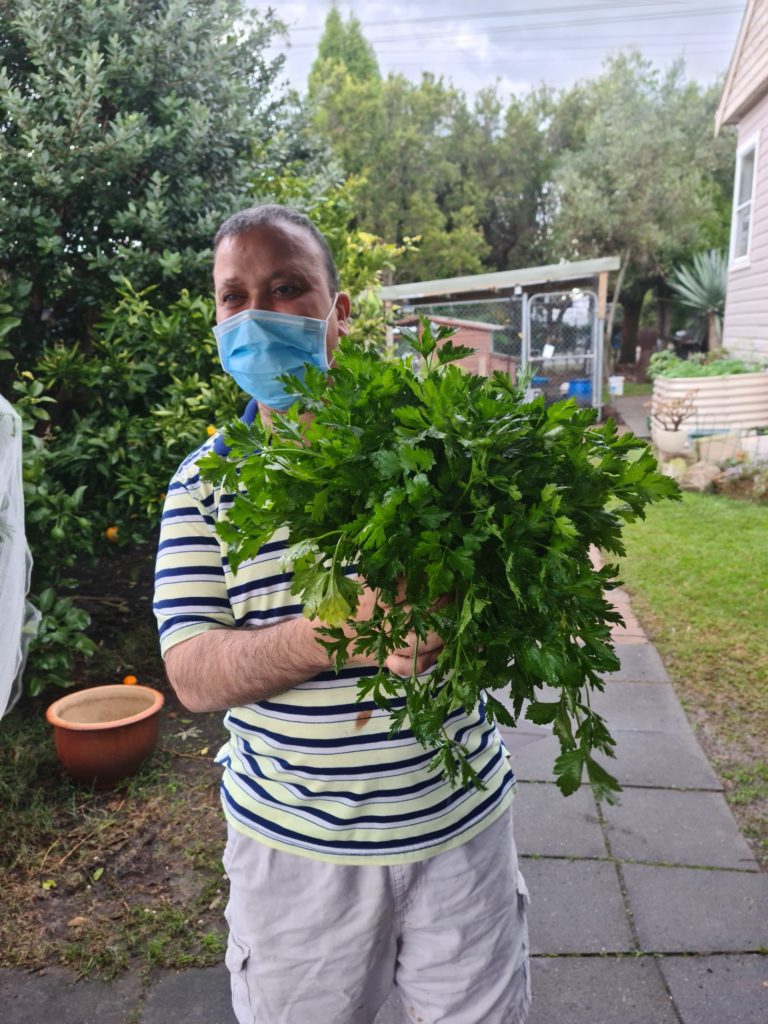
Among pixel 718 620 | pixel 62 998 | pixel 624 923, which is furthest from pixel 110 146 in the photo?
pixel 718 620

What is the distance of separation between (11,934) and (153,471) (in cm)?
227

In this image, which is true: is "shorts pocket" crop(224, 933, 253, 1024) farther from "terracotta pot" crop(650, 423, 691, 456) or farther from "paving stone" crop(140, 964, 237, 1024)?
"terracotta pot" crop(650, 423, 691, 456)

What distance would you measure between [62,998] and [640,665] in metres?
3.67

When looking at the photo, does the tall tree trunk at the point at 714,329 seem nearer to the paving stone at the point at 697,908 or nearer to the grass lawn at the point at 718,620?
the grass lawn at the point at 718,620

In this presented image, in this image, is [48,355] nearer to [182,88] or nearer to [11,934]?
[182,88]

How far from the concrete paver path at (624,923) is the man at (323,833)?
237 millimetres

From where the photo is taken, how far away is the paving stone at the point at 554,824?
3.24m

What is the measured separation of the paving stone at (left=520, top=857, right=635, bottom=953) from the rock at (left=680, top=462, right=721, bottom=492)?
7.04 metres

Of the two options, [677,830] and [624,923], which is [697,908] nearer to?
[624,923]

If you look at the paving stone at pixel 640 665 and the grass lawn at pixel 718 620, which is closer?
the grass lawn at pixel 718 620

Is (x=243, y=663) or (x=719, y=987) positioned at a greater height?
(x=243, y=663)

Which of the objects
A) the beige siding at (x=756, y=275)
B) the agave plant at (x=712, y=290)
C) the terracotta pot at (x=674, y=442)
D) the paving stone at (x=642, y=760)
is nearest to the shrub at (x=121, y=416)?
the paving stone at (x=642, y=760)

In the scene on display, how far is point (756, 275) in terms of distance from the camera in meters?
12.1

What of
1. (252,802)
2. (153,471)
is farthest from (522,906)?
(153,471)
